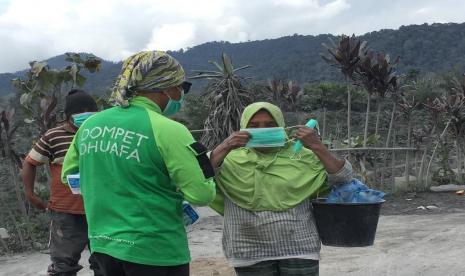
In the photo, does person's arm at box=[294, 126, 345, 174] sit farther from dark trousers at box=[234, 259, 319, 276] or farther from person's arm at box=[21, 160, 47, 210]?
person's arm at box=[21, 160, 47, 210]

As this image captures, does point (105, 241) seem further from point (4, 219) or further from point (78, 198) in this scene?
point (4, 219)

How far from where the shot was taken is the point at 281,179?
2777 mm

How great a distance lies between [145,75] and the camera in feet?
7.83

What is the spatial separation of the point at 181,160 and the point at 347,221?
0.99 m

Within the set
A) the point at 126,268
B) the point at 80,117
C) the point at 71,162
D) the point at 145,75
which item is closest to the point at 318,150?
the point at 145,75

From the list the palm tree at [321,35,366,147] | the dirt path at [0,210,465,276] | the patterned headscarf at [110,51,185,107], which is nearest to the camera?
the patterned headscarf at [110,51,185,107]

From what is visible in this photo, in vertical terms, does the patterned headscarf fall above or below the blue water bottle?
above

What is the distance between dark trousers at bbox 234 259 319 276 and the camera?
2.74m

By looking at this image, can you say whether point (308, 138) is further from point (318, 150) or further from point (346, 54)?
point (346, 54)

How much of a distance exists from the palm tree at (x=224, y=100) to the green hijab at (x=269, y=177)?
6.58 metres

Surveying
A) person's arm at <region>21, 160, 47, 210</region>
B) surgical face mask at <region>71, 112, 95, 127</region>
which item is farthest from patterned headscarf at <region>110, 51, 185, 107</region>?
person's arm at <region>21, 160, 47, 210</region>

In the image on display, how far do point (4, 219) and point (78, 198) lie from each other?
558cm

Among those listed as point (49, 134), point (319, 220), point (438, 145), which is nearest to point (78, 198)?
point (49, 134)

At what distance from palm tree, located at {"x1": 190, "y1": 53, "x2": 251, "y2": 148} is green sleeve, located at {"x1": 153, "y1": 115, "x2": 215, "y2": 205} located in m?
7.17
